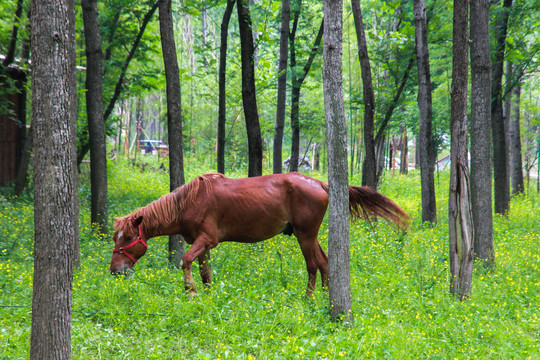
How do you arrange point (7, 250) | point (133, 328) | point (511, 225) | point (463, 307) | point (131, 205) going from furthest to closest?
point (131, 205)
point (511, 225)
point (7, 250)
point (463, 307)
point (133, 328)

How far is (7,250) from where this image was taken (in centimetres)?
799

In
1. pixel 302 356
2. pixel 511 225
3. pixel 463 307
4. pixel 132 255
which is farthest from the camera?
pixel 511 225

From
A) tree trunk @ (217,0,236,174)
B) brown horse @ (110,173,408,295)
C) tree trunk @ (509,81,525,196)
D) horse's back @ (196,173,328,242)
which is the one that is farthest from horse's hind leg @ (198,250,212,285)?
tree trunk @ (509,81,525,196)

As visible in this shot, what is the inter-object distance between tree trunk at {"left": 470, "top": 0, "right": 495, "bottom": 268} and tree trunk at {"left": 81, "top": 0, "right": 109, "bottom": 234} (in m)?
8.49

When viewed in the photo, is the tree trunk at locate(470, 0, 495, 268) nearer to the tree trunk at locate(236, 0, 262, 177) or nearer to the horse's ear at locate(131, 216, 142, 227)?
the tree trunk at locate(236, 0, 262, 177)

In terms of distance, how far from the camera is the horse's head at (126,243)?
21.7 feet

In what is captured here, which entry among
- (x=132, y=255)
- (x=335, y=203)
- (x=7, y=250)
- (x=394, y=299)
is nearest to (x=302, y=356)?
(x=335, y=203)

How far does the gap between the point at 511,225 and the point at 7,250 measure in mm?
13362

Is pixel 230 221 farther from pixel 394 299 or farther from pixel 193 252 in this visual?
pixel 394 299

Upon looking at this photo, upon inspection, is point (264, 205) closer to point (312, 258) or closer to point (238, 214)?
point (238, 214)

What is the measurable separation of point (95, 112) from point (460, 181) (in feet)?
28.0

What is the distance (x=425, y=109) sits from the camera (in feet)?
38.4

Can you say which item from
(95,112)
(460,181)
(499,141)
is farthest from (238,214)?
Result: (499,141)

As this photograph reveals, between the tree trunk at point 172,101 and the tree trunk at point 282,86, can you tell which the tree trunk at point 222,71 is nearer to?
the tree trunk at point 282,86
